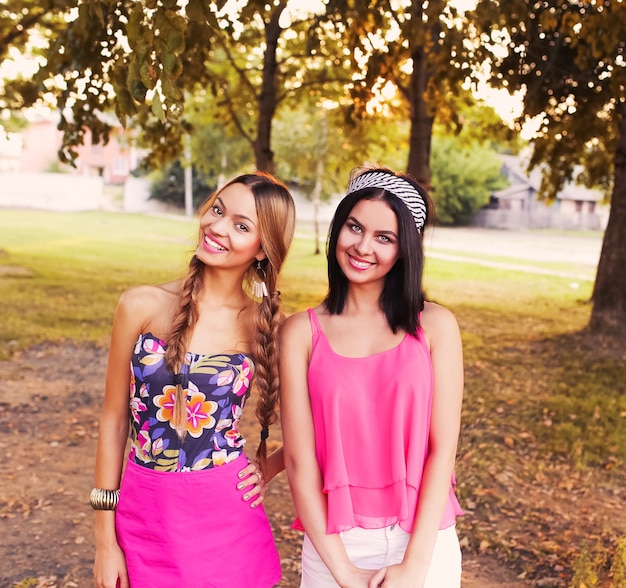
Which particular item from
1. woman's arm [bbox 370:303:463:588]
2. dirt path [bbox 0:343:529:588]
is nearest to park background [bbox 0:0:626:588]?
dirt path [bbox 0:343:529:588]

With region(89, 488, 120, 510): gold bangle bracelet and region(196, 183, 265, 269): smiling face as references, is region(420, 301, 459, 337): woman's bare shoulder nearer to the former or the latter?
region(196, 183, 265, 269): smiling face

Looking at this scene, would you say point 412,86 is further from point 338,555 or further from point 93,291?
point 338,555

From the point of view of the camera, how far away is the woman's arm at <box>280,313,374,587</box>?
221 cm

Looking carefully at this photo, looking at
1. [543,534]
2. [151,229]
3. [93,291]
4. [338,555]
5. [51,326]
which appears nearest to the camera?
[338,555]

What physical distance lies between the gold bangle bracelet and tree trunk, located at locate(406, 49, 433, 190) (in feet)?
29.9

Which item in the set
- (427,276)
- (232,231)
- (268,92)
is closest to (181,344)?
(232,231)

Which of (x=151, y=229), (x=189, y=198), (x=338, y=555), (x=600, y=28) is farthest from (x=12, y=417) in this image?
(x=189, y=198)

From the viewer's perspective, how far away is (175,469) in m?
2.30

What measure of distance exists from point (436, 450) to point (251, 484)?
0.58m

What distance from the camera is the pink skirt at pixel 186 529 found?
2258mm

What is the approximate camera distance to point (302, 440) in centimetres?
224

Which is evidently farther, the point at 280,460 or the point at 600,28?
the point at 600,28

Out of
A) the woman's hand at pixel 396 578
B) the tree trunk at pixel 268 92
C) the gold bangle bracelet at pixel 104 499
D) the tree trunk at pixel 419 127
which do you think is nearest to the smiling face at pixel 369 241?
the woman's hand at pixel 396 578

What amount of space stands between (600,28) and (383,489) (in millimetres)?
5576
